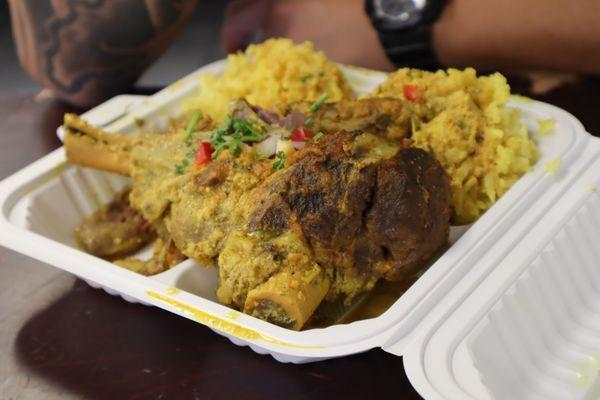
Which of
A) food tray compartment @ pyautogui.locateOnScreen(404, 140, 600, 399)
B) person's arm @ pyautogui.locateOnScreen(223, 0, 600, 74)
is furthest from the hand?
food tray compartment @ pyautogui.locateOnScreen(404, 140, 600, 399)

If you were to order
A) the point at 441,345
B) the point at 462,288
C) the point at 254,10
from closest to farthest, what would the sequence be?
the point at 441,345 → the point at 462,288 → the point at 254,10

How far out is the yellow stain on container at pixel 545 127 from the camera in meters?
2.34

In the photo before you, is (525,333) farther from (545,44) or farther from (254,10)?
(254,10)

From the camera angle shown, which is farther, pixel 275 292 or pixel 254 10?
pixel 254 10

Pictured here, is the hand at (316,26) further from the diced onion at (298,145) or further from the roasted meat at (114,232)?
the diced onion at (298,145)

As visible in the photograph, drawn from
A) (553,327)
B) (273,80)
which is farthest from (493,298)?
(273,80)

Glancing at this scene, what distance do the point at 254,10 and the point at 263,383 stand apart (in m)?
2.45

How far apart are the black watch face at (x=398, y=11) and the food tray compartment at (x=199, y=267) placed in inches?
14.2

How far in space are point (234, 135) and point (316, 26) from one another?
177 cm

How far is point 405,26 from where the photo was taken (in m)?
3.16

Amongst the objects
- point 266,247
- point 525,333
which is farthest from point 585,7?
point 266,247

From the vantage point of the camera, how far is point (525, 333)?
1.79 meters

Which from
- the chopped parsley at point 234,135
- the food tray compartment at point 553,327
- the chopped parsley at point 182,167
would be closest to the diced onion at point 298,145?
the chopped parsley at point 234,135

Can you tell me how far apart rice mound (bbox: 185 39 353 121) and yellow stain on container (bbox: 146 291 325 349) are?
1008mm
